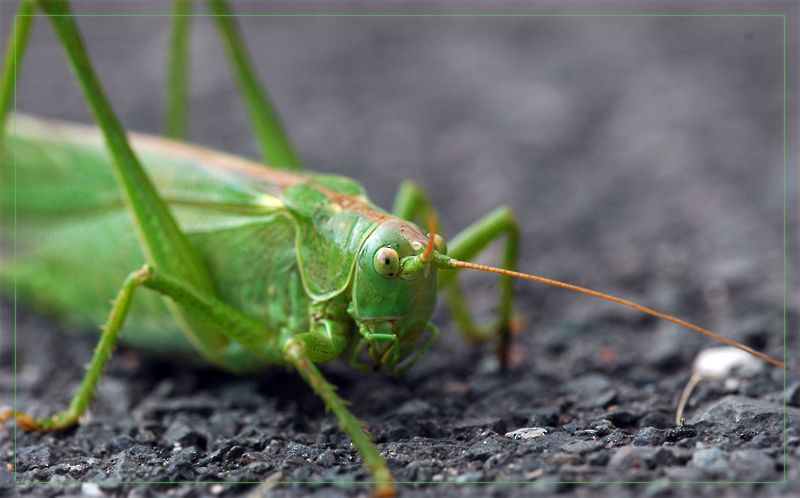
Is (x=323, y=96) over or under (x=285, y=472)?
over

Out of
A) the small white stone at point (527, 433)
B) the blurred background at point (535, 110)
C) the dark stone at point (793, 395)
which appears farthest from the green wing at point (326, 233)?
the blurred background at point (535, 110)

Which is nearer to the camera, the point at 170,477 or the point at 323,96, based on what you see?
the point at 170,477

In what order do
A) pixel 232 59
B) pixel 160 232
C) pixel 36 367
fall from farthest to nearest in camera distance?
1. pixel 232 59
2. pixel 36 367
3. pixel 160 232

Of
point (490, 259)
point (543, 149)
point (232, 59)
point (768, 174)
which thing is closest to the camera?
point (232, 59)

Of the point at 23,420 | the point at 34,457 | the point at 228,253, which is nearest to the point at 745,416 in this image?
the point at 228,253

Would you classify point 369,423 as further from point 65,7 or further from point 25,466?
point 65,7

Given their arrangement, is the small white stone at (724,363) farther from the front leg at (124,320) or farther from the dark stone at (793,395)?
the front leg at (124,320)

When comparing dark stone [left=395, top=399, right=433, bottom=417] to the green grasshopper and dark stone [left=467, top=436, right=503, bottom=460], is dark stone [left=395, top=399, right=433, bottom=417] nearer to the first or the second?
the green grasshopper

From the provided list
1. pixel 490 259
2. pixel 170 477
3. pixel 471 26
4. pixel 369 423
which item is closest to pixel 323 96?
pixel 471 26
